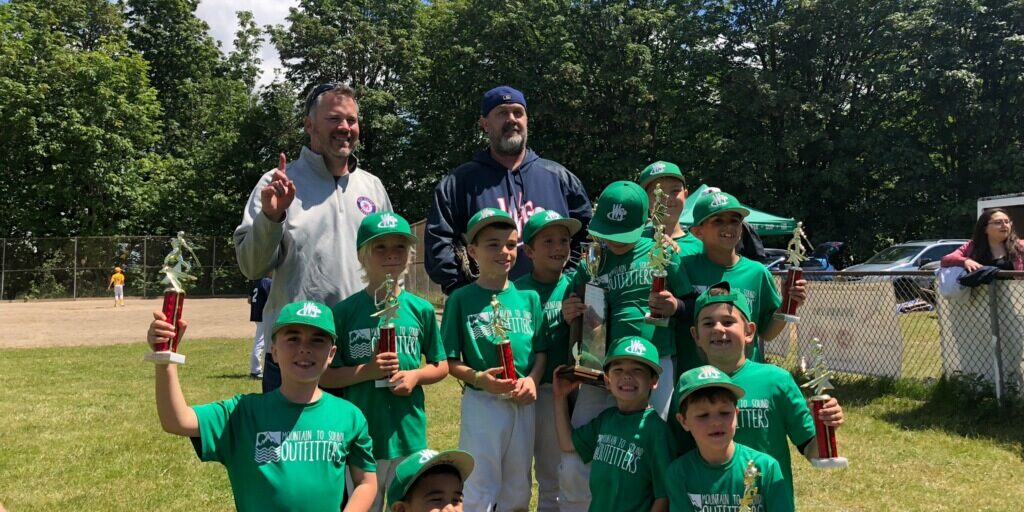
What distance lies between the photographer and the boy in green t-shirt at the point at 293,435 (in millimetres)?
2707

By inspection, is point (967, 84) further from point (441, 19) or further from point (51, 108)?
point (51, 108)

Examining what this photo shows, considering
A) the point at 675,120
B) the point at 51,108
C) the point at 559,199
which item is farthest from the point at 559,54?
the point at 559,199

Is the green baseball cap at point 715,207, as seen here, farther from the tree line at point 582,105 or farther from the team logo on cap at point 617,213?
the tree line at point 582,105

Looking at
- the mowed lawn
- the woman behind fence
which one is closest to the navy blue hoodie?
the mowed lawn

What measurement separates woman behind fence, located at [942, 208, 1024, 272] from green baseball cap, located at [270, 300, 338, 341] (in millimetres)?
6435

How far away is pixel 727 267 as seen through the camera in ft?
12.0

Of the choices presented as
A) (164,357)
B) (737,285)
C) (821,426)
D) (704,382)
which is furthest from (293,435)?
(737,285)

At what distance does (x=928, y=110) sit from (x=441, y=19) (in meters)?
22.4

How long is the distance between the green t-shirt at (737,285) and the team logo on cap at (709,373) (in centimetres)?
65

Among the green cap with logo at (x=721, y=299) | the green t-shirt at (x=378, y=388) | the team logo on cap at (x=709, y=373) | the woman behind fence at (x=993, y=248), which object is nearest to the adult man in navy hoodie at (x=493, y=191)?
the green t-shirt at (x=378, y=388)

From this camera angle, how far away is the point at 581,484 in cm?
352

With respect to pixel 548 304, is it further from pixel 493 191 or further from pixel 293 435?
pixel 293 435

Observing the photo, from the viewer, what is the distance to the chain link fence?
682cm

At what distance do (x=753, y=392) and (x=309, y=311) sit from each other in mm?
1858
